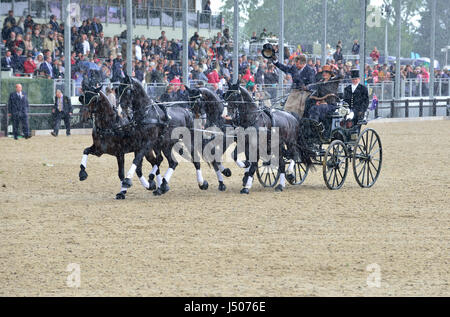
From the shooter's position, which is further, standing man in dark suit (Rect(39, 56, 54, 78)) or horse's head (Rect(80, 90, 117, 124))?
standing man in dark suit (Rect(39, 56, 54, 78))

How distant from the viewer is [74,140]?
2698 cm

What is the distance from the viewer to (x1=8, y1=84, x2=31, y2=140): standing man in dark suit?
26797 millimetres

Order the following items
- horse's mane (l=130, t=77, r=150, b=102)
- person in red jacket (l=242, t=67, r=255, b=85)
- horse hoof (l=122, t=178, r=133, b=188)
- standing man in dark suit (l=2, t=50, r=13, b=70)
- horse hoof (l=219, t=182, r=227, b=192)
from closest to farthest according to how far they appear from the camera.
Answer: horse hoof (l=122, t=178, r=133, b=188) < horse's mane (l=130, t=77, r=150, b=102) < horse hoof (l=219, t=182, r=227, b=192) < standing man in dark suit (l=2, t=50, r=13, b=70) < person in red jacket (l=242, t=67, r=255, b=85)

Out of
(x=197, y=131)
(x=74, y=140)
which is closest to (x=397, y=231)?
(x=197, y=131)

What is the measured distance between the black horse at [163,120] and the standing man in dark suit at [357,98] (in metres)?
2.91

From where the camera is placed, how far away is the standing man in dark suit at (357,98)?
1570cm

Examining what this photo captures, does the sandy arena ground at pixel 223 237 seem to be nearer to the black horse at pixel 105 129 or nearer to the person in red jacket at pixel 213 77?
the black horse at pixel 105 129

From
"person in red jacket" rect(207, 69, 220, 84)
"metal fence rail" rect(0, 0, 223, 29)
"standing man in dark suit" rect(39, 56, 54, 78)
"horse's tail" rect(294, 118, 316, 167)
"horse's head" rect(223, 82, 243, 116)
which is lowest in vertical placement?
"horse's tail" rect(294, 118, 316, 167)

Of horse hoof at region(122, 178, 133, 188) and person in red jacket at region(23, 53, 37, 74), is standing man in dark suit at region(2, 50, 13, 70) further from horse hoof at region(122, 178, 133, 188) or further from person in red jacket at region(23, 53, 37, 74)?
horse hoof at region(122, 178, 133, 188)

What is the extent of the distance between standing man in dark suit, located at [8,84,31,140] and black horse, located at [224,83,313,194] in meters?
13.1

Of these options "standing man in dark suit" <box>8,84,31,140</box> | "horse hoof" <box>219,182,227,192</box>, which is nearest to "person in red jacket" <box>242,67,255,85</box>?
"standing man in dark suit" <box>8,84,31,140</box>

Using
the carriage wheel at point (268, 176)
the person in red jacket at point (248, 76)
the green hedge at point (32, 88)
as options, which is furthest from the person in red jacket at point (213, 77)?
the carriage wheel at point (268, 176)

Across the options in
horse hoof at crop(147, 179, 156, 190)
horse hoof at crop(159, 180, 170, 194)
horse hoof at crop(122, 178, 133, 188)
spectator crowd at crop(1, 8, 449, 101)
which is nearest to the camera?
horse hoof at crop(122, 178, 133, 188)
